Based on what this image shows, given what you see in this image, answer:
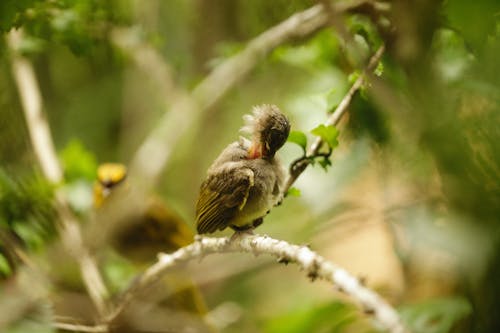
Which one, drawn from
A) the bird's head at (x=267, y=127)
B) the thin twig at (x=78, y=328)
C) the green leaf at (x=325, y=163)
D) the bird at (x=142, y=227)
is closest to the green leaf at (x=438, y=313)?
the green leaf at (x=325, y=163)

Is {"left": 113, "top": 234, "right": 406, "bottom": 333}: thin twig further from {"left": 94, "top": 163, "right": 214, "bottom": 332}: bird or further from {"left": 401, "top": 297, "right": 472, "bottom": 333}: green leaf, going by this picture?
{"left": 94, "top": 163, "right": 214, "bottom": 332}: bird

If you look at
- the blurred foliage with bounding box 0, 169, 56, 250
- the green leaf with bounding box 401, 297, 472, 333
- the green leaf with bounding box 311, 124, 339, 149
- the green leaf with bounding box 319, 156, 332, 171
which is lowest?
the green leaf with bounding box 401, 297, 472, 333

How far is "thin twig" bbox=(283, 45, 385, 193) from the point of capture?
129cm

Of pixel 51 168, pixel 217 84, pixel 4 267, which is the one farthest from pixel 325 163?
pixel 51 168

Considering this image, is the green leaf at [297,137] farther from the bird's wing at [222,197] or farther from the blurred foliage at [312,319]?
the blurred foliage at [312,319]

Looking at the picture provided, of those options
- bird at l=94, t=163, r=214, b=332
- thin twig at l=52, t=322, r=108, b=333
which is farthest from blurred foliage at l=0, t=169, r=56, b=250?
bird at l=94, t=163, r=214, b=332

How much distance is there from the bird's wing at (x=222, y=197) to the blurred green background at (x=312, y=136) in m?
0.11

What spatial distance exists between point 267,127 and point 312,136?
1.46 feet

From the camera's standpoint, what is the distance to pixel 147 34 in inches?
114

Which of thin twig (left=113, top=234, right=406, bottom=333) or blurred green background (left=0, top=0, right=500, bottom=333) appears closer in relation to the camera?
thin twig (left=113, top=234, right=406, bottom=333)

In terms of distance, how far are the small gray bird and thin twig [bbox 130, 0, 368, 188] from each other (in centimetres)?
40

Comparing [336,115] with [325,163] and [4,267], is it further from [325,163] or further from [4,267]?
[4,267]

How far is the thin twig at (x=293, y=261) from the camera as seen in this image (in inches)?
28.3

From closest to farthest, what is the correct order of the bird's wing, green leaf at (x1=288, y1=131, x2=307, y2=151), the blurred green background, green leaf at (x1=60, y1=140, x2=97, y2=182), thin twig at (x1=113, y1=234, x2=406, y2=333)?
thin twig at (x1=113, y1=234, x2=406, y2=333) → the blurred green background → green leaf at (x1=288, y1=131, x2=307, y2=151) → the bird's wing → green leaf at (x1=60, y1=140, x2=97, y2=182)
